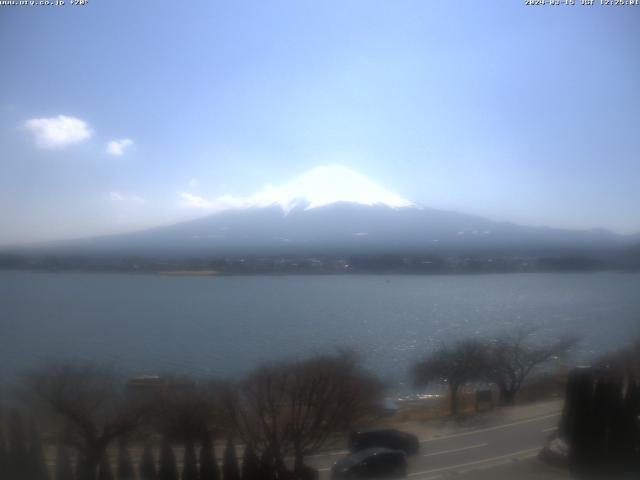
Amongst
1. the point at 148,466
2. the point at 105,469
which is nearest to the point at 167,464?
the point at 148,466

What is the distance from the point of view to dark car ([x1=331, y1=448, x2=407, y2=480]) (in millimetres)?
2164

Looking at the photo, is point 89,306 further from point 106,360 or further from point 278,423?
point 278,423

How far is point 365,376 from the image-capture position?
2.46 metres

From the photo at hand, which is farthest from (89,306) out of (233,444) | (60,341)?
(233,444)

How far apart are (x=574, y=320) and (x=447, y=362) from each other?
1.06m

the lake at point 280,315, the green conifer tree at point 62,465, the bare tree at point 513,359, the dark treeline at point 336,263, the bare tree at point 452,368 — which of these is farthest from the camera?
the dark treeline at point 336,263

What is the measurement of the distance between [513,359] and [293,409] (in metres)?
1.50

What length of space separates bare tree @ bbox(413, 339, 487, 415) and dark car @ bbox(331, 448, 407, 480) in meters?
0.53

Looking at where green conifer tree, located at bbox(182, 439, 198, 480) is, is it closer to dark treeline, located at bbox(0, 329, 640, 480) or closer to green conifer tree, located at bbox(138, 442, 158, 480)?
dark treeline, located at bbox(0, 329, 640, 480)

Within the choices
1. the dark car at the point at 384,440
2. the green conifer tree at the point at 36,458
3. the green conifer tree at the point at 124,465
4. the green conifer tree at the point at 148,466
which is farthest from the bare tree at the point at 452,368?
the green conifer tree at the point at 36,458

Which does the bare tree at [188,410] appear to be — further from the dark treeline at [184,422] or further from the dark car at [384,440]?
the dark car at [384,440]

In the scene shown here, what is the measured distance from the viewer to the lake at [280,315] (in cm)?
245

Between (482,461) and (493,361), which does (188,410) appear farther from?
(493,361)

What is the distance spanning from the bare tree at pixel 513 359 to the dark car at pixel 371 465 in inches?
35.7
